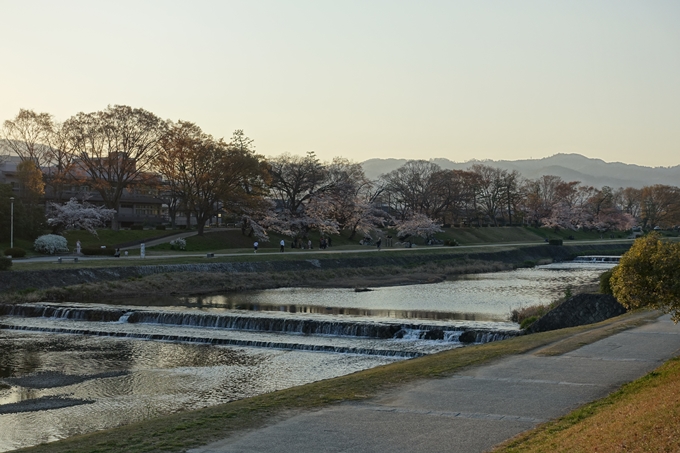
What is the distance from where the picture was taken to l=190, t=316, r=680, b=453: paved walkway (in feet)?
35.9

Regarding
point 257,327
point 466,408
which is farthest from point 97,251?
point 466,408

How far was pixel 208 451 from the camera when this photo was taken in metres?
10.8

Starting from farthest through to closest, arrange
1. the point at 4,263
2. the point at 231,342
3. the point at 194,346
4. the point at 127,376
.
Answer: the point at 4,263 < the point at 231,342 < the point at 194,346 < the point at 127,376

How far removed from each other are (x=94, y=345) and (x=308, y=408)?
674 inches

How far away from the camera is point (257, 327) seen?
31734 mm

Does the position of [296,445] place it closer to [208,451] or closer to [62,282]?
[208,451]

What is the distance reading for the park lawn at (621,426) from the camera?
→ 28.7 ft

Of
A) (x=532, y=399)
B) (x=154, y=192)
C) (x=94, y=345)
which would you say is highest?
(x=154, y=192)

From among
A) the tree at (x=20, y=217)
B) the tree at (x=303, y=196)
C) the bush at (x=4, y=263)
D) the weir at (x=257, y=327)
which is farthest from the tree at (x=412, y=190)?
the weir at (x=257, y=327)

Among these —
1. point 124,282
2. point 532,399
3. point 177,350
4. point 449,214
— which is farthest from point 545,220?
point 532,399

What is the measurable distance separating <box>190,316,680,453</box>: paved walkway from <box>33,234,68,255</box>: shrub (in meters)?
49.1

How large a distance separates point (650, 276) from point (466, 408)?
4.29 m

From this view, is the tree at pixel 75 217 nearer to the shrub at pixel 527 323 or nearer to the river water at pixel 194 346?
the river water at pixel 194 346

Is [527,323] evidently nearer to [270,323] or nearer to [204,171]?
[270,323]
